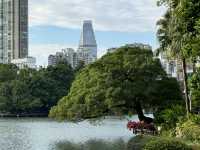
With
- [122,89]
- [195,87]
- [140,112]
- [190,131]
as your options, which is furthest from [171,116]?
[190,131]

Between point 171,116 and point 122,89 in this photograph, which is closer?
point 171,116

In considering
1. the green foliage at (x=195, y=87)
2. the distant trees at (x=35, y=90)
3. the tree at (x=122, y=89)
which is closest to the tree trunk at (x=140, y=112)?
the tree at (x=122, y=89)

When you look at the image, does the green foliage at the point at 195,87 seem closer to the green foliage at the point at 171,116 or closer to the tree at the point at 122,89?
the green foliage at the point at 171,116

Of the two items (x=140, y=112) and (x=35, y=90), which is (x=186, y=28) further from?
(x=35, y=90)

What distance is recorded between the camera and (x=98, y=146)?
51625 millimetres

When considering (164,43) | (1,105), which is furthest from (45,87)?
(164,43)

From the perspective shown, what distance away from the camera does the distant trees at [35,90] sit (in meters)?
149

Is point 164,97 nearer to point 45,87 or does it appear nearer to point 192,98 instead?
point 192,98

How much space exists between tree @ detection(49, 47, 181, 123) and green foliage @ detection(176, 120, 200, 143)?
41.9 ft

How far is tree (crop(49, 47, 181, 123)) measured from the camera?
63844 millimetres

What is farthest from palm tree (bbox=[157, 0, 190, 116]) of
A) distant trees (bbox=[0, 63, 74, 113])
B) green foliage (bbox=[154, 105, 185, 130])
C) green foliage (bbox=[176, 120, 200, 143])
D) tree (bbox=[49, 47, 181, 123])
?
distant trees (bbox=[0, 63, 74, 113])

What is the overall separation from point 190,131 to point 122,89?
1688cm

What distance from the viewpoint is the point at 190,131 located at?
4750 cm

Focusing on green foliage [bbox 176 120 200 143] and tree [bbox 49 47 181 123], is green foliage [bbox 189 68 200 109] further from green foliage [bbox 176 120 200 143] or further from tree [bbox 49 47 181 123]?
green foliage [bbox 176 120 200 143]
